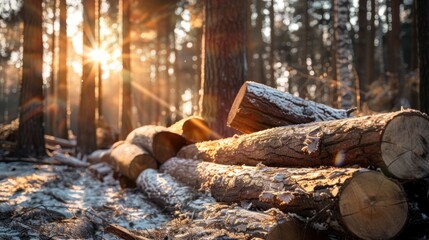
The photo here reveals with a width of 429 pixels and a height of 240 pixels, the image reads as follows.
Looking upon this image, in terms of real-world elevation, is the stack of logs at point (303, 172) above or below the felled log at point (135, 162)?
above

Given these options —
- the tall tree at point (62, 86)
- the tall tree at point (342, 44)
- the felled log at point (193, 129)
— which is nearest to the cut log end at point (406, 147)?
the felled log at point (193, 129)

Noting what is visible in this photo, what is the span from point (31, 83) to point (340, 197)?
948cm

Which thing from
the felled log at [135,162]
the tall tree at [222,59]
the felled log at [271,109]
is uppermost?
the tall tree at [222,59]

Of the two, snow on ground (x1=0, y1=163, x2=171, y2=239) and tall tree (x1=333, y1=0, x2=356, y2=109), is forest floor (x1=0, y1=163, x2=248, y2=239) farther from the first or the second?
tall tree (x1=333, y1=0, x2=356, y2=109)

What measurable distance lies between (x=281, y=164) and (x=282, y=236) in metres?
1.11

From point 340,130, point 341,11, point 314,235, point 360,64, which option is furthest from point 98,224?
point 360,64

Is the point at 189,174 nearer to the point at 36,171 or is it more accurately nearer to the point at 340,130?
the point at 340,130

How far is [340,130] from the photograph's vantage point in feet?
11.8

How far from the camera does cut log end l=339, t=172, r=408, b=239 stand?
3.03m

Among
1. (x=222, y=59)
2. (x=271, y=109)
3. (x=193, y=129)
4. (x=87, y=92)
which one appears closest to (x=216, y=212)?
(x=271, y=109)

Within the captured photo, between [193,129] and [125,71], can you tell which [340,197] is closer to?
[193,129]

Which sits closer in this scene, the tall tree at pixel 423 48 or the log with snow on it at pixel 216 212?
the log with snow on it at pixel 216 212

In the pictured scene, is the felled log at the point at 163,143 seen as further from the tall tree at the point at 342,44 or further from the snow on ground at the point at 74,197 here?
the tall tree at the point at 342,44

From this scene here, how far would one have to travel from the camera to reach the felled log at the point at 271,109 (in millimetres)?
4977
